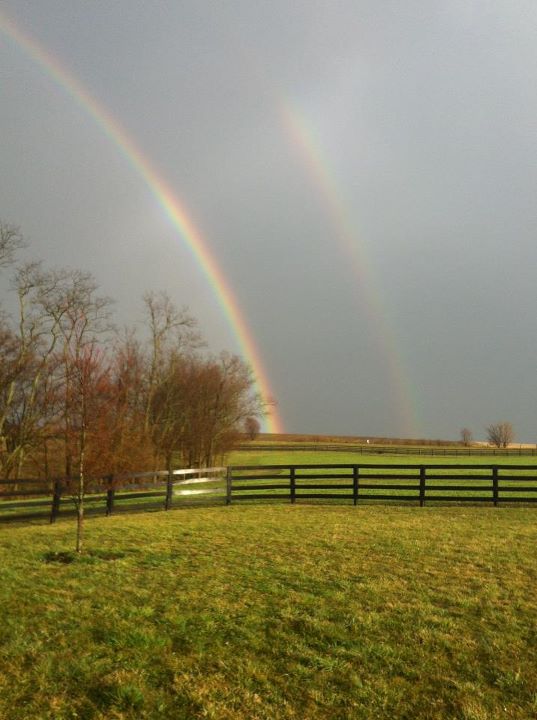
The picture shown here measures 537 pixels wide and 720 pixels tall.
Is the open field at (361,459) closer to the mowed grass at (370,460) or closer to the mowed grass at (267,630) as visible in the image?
the mowed grass at (370,460)

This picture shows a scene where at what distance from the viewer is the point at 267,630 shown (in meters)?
5.30

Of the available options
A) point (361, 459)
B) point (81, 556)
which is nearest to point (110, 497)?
point (81, 556)

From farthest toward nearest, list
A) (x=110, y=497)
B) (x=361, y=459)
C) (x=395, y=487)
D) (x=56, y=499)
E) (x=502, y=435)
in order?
(x=502, y=435)
(x=361, y=459)
(x=395, y=487)
(x=110, y=497)
(x=56, y=499)

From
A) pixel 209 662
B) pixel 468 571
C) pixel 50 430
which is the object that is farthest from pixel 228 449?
pixel 209 662

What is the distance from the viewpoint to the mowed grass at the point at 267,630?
4004 mm

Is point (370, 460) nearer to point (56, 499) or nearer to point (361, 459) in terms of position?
point (361, 459)

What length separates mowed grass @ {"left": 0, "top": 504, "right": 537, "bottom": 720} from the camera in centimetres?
400

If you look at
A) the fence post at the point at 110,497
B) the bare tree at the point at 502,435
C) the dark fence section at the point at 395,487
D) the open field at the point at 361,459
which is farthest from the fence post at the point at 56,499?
the bare tree at the point at 502,435

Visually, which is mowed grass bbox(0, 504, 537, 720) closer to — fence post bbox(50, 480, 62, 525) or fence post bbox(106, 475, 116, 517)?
fence post bbox(50, 480, 62, 525)

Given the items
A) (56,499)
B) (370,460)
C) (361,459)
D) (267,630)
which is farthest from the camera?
(361,459)

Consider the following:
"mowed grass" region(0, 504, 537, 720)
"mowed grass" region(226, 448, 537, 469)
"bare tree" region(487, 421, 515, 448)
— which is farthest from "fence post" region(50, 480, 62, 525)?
"bare tree" region(487, 421, 515, 448)

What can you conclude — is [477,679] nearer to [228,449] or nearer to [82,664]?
[82,664]

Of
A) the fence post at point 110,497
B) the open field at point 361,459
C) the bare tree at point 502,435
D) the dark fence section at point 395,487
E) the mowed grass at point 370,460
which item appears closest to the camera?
the fence post at point 110,497

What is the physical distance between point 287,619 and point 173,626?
1242 mm
